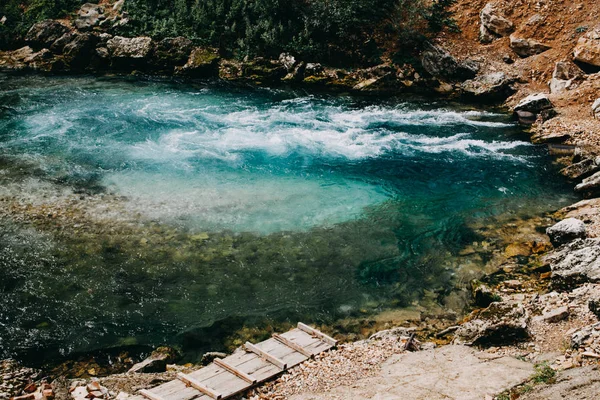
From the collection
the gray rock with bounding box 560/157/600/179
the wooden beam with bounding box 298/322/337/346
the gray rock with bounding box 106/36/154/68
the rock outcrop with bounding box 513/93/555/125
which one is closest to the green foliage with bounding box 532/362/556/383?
the wooden beam with bounding box 298/322/337/346

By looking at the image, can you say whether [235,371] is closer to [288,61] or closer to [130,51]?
[288,61]

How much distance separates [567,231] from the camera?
42.3 ft

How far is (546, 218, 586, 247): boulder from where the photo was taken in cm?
1277

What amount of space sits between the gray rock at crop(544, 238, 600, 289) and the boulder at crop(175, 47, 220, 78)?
901 inches

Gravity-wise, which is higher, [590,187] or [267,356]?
[590,187]

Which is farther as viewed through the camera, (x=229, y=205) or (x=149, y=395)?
(x=229, y=205)

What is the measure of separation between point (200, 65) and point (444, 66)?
13830 mm

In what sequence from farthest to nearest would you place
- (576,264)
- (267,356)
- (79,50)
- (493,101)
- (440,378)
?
(79,50) → (493,101) → (576,264) → (267,356) → (440,378)

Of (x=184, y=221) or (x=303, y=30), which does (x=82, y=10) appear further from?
(x=184, y=221)

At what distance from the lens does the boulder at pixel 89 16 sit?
31422mm

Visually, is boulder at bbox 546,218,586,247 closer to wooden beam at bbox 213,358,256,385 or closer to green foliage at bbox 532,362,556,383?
green foliage at bbox 532,362,556,383

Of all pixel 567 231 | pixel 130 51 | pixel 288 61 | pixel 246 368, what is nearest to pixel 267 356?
pixel 246 368

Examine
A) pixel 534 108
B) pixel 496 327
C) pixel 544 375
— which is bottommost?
pixel 496 327

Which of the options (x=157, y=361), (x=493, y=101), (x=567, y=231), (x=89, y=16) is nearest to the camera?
(x=157, y=361)
